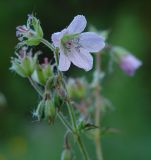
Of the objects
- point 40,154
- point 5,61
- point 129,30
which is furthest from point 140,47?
point 40,154

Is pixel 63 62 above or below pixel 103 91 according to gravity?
below

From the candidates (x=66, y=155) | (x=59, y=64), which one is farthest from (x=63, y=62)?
(x=66, y=155)

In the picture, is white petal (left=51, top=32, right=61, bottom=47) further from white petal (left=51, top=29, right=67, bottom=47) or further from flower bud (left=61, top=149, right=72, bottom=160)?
flower bud (left=61, top=149, right=72, bottom=160)

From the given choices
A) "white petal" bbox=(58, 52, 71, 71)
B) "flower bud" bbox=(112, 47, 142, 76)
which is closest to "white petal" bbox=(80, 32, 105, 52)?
"white petal" bbox=(58, 52, 71, 71)

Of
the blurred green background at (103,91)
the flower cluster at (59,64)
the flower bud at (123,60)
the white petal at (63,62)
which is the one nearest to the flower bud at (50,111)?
the flower cluster at (59,64)

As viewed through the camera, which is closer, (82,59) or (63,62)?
(63,62)

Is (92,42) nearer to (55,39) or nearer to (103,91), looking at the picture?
(55,39)
